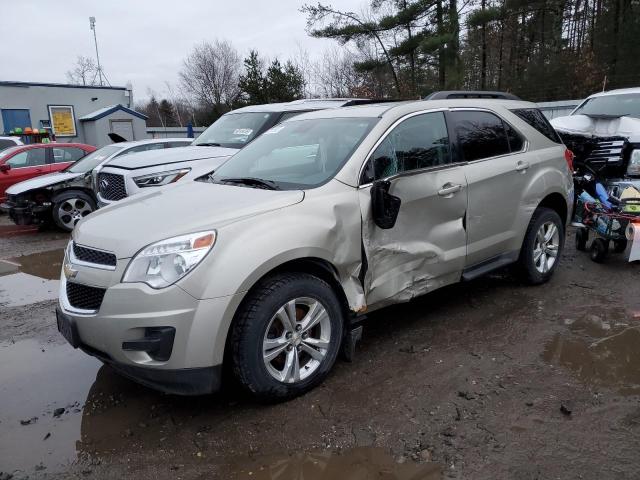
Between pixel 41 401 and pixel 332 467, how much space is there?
80.5 inches

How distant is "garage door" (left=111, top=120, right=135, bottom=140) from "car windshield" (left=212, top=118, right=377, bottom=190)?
23.6 metres

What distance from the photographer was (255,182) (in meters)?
3.68

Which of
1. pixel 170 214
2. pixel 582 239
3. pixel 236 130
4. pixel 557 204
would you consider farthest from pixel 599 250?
pixel 236 130

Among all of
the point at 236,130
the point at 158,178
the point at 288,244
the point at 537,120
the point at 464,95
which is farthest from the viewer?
the point at 236,130

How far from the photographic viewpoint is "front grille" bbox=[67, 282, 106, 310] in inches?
115

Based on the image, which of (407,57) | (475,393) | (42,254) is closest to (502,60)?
(407,57)

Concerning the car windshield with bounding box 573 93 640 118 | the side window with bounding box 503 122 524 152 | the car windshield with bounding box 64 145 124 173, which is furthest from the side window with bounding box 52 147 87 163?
the car windshield with bounding box 573 93 640 118

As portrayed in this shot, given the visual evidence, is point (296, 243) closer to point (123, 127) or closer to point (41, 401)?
point (41, 401)

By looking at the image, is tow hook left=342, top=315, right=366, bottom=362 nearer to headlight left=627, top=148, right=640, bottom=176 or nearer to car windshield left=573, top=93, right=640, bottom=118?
headlight left=627, top=148, right=640, bottom=176

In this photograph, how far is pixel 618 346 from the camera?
3820mm

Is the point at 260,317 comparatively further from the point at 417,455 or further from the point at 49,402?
the point at 49,402

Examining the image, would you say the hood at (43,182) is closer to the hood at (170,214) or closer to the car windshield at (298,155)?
the car windshield at (298,155)

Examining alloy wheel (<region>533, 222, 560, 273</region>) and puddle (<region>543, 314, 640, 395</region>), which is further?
alloy wheel (<region>533, 222, 560, 273</region>)

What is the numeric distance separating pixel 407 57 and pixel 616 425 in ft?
73.7
